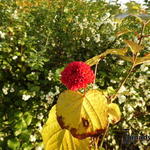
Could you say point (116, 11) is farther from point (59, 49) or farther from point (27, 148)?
point (27, 148)

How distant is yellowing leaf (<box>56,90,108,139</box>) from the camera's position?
2.81 feet

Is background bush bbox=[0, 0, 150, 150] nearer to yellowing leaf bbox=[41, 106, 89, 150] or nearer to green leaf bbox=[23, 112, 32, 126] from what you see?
green leaf bbox=[23, 112, 32, 126]

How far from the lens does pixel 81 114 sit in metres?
0.87

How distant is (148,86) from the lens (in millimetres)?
2863

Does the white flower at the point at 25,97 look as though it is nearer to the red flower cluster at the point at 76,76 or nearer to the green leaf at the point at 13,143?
the green leaf at the point at 13,143

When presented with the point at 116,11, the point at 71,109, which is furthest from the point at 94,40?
the point at 71,109

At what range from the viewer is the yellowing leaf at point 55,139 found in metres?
1.00

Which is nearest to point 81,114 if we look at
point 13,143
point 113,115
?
point 113,115

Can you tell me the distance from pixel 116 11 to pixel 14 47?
2.15 meters

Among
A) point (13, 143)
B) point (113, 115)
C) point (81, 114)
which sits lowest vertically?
point (13, 143)

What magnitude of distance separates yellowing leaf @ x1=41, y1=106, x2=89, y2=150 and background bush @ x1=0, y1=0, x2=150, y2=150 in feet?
3.47

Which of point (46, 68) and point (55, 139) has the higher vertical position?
point (55, 139)

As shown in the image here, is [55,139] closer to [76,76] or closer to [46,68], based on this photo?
[76,76]

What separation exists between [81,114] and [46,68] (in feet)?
5.74
